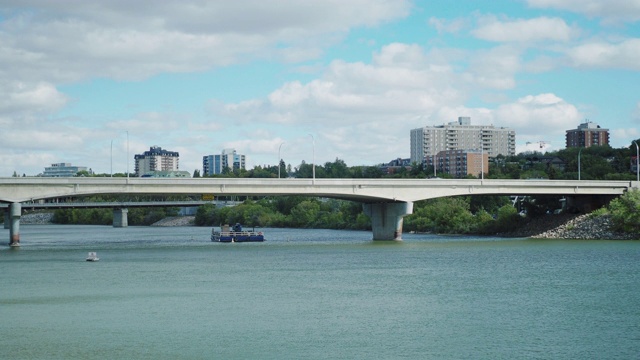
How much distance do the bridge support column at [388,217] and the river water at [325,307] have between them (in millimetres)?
27229

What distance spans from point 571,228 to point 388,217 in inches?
1004

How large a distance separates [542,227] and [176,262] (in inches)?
2545

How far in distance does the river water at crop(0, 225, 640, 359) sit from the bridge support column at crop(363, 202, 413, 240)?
89.3 feet

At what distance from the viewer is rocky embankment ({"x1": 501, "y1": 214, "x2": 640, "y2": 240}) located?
114 m

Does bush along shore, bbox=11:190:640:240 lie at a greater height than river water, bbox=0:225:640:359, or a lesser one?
greater

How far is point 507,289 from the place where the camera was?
2251 inches

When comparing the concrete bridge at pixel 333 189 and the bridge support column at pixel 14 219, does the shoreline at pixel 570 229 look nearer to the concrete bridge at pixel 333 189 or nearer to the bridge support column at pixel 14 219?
the concrete bridge at pixel 333 189

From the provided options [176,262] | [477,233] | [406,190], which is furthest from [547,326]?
[477,233]

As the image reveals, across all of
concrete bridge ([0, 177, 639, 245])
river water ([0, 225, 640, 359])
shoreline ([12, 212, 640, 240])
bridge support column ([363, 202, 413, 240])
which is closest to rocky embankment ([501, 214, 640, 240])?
shoreline ([12, 212, 640, 240])

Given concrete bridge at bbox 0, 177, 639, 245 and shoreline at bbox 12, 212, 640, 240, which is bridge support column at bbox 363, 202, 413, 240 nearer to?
concrete bridge at bbox 0, 177, 639, 245

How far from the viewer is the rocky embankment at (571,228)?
11394cm

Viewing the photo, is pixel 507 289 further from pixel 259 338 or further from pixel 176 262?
pixel 176 262

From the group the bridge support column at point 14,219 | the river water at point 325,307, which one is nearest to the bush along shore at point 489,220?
the river water at point 325,307

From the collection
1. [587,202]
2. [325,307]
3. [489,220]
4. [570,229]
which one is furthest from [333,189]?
[325,307]
